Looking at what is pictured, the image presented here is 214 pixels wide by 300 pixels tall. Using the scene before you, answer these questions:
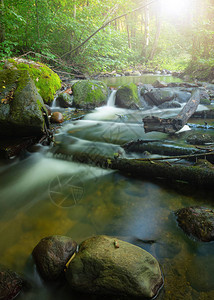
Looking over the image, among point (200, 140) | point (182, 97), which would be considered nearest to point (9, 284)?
point (200, 140)

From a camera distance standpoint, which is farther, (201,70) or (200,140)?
(201,70)

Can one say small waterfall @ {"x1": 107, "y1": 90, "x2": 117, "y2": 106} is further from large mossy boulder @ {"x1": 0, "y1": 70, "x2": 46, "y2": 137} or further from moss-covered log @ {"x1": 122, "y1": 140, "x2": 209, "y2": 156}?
large mossy boulder @ {"x1": 0, "y1": 70, "x2": 46, "y2": 137}

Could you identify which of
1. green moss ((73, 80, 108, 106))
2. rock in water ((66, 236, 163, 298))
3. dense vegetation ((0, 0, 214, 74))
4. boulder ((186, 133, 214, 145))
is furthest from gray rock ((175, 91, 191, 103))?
rock in water ((66, 236, 163, 298))

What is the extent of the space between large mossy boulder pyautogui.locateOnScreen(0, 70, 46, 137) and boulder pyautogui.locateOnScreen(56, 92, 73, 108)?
381 centimetres

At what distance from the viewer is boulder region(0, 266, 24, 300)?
171 cm

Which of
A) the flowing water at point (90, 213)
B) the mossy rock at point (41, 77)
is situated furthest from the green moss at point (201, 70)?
the flowing water at point (90, 213)

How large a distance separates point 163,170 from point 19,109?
3.21m

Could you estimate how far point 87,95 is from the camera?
331 inches

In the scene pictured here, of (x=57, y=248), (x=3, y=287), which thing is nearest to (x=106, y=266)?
(x=57, y=248)

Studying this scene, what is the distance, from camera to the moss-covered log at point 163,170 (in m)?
2.90

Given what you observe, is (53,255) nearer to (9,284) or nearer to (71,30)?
(9,284)

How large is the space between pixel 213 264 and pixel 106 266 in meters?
1.26

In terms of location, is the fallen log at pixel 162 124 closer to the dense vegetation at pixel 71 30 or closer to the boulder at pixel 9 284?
the boulder at pixel 9 284

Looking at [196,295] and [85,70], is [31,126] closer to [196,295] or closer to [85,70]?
[196,295]
